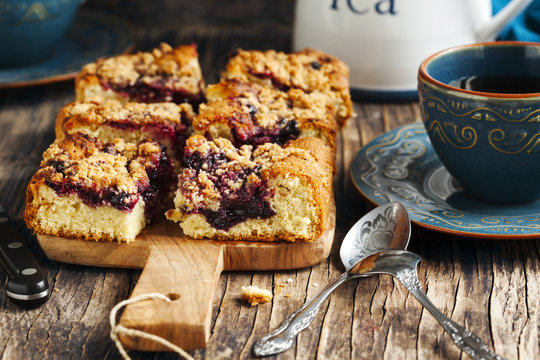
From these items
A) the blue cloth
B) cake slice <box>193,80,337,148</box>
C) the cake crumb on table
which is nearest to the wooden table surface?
the cake crumb on table

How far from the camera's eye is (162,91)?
229 cm

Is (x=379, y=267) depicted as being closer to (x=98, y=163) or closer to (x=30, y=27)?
(x=98, y=163)

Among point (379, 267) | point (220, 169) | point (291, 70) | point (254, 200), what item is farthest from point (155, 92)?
point (379, 267)

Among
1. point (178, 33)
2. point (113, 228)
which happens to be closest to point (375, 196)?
point (113, 228)

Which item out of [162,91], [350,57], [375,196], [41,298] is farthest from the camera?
[350,57]

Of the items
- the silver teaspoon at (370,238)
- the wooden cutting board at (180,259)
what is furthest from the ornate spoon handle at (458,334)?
the wooden cutting board at (180,259)

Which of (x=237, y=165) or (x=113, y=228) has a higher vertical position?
(x=237, y=165)

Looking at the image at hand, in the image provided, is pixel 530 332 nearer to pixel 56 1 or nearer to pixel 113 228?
pixel 113 228

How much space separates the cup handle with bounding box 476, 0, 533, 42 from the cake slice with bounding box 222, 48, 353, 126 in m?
0.60

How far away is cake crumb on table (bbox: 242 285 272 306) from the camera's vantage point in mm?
1608

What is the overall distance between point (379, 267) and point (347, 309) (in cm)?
14

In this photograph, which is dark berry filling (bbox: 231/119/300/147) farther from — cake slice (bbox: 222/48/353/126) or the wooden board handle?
the wooden board handle

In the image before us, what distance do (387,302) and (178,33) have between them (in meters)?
2.28

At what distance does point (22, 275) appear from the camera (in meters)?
1.63
